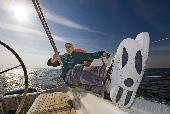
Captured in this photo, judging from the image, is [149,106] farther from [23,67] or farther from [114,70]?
[23,67]

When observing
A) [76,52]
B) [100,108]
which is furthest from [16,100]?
[100,108]

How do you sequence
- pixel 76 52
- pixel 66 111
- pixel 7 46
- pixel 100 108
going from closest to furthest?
pixel 7 46
pixel 100 108
pixel 66 111
pixel 76 52

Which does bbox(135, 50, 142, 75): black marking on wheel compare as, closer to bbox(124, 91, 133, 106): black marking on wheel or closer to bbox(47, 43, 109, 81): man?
bbox(124, 91, 133, 106): black marking on wheel

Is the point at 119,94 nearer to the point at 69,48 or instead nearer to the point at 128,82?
the point at 128,82

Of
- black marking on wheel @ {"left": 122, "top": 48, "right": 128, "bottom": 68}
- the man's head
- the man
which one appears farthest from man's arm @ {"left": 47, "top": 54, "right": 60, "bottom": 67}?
black marking on wheel @ {"left": 122, "top": 48, "right": 128, "bottom": 68}

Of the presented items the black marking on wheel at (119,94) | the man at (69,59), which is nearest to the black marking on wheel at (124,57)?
the black marking on wheel at (119,94)

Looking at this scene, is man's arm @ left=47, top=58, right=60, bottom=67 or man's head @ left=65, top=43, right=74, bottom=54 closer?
man's arm @ left=47, top=58, right=60, bottom=67

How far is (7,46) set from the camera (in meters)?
3.00

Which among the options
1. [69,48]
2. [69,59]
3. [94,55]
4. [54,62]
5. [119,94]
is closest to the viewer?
[119,94]

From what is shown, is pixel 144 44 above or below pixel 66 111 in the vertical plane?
above

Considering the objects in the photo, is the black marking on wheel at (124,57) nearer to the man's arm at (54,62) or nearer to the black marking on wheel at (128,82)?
the black marking on wheel at (128,82)

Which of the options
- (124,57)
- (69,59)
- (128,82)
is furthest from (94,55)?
(128,82)

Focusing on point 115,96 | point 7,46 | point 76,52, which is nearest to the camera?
point 7,46

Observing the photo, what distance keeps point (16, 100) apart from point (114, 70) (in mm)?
8571
